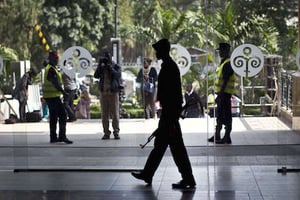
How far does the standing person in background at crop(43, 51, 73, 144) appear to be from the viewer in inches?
477

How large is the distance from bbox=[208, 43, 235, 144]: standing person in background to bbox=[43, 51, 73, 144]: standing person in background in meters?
2.43

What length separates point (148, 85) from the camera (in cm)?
1199

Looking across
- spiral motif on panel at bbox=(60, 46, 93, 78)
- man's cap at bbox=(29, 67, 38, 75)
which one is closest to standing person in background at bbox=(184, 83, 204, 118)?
spiral motif on panel at bbox=(60, 46, 93, 78)

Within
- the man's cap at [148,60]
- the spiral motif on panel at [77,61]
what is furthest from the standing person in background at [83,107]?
the man's cap at [148,60]

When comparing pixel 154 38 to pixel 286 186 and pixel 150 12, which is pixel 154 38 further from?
pixel 286 186

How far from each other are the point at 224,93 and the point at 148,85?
1228mm

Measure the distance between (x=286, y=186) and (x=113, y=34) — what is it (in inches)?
168

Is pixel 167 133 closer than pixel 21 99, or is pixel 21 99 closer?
pixel 167 133

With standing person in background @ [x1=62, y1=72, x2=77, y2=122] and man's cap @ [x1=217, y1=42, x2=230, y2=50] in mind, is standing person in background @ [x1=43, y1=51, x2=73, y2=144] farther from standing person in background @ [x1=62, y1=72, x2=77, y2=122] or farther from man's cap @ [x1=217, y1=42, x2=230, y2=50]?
man's cap @ [x1=217, y1=42, x2=230, y2=50]

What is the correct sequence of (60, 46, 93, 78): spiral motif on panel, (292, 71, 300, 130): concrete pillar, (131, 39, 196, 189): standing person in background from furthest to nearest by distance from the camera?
(60, 46, 93, 78): spiral motif on panel
(292, 71, 300, 130): concrete pillar
(131, 39, 196, 189): standing person in background

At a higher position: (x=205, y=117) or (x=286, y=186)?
(x=205, y=117)

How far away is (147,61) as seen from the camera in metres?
11.8

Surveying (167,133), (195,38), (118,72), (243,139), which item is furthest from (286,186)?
(118,72)

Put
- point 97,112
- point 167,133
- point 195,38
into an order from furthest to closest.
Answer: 1. point 97,112
2. point 195,38
3. point 167,133
